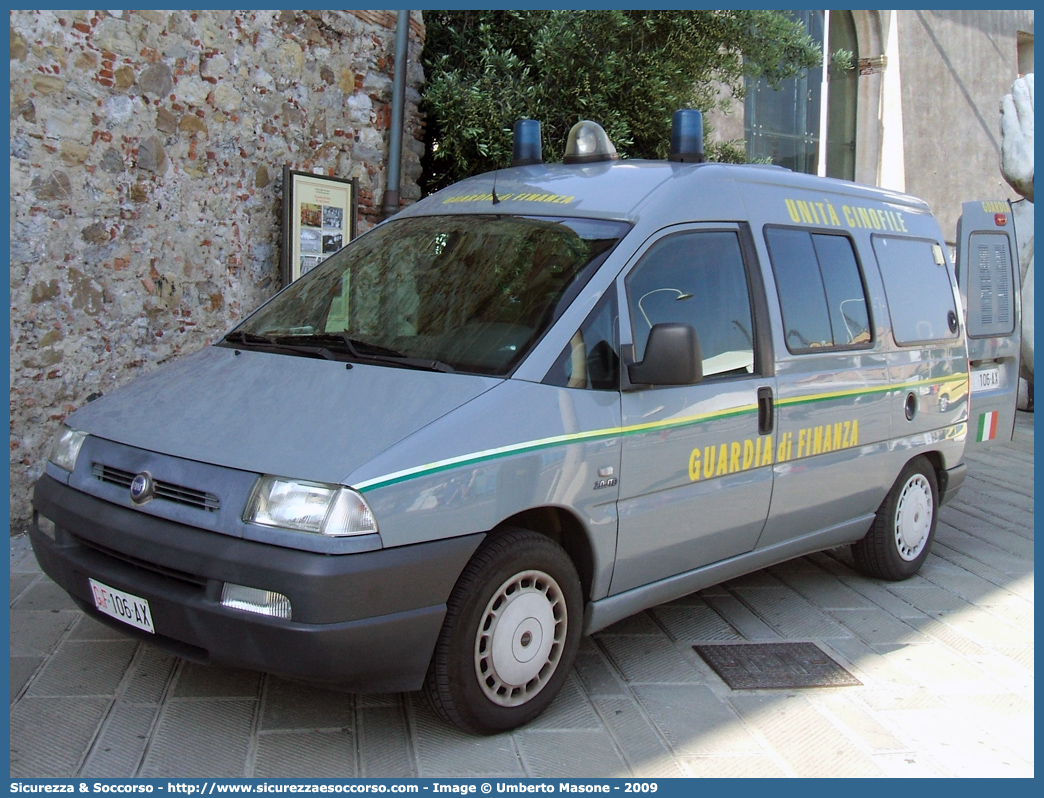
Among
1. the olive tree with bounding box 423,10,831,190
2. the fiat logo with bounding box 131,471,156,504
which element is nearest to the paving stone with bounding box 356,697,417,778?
the fiat logo with bounding box 131,471,156,504

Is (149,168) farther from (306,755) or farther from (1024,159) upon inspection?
(1024,159)

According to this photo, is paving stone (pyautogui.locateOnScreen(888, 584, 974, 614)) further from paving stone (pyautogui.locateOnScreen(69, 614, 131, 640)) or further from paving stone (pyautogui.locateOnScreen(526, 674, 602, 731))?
paving stone (pyautogui.locateOnScreen(69, 614, 131, 640))

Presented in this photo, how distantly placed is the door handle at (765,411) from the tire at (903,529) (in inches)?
55.3

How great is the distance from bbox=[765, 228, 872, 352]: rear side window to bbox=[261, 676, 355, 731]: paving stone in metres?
2.47

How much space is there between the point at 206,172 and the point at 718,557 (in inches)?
164

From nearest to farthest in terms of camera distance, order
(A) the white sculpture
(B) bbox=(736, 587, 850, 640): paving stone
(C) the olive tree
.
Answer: (B) bbox=(736, 587, 850, 640): paving stone < (C) the olive tree < (A) the white sculpture

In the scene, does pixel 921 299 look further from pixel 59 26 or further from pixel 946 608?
pixel 59 26

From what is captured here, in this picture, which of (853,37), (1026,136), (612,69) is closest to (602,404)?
(612,69)

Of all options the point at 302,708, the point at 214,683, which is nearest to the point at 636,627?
the point at 302,708

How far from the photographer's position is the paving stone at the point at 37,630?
14.0 feet

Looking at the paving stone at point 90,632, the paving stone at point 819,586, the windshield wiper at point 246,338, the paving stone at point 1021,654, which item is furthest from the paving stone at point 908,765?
the paving stone at point 90,632

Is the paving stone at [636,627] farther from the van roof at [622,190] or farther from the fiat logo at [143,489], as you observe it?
the fiat logo at [143,489]

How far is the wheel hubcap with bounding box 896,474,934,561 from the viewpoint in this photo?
567cm

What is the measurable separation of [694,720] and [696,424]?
114cm
